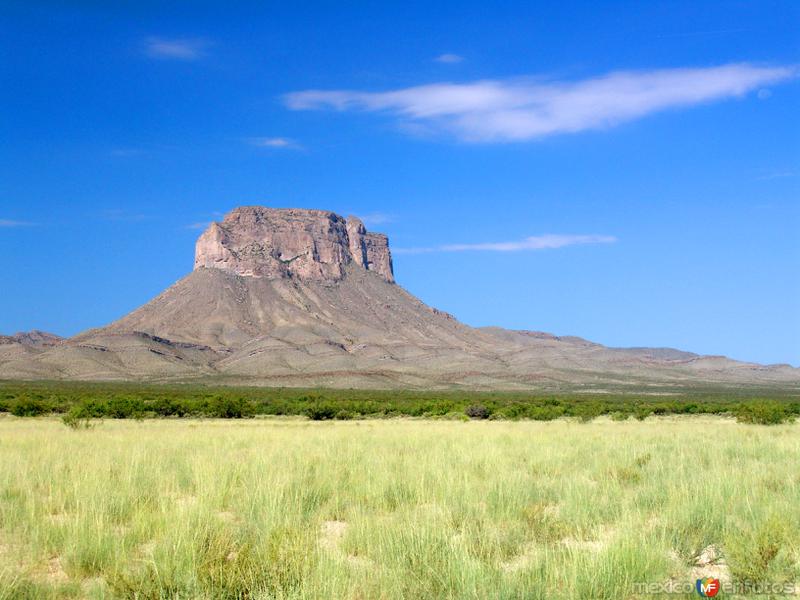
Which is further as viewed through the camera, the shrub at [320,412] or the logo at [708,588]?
the shrub at [320,412]

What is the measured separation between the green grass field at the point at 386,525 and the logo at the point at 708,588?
21cm

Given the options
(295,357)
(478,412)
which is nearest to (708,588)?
(478,412)

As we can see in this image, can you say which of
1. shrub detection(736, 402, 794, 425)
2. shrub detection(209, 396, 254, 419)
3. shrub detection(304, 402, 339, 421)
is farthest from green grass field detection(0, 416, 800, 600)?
shrub detection(209, 396, 254, 419)

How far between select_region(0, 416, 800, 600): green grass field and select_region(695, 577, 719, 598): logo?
0.21 meters

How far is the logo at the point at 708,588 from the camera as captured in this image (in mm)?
4750

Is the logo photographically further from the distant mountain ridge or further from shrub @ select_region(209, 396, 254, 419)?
the distant mountain ridge

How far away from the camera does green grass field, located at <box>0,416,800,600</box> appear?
5320mm

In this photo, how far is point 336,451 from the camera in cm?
1358

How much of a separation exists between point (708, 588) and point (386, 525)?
2.91m

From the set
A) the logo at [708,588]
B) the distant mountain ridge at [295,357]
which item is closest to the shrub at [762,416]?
the logo at [708,588]

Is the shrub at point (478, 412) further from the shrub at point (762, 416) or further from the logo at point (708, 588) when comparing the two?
the logo at point (708, 588)

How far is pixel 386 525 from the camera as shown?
680 cm

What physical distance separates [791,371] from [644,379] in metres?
68.6

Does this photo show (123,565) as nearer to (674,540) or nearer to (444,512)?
(444,512)
